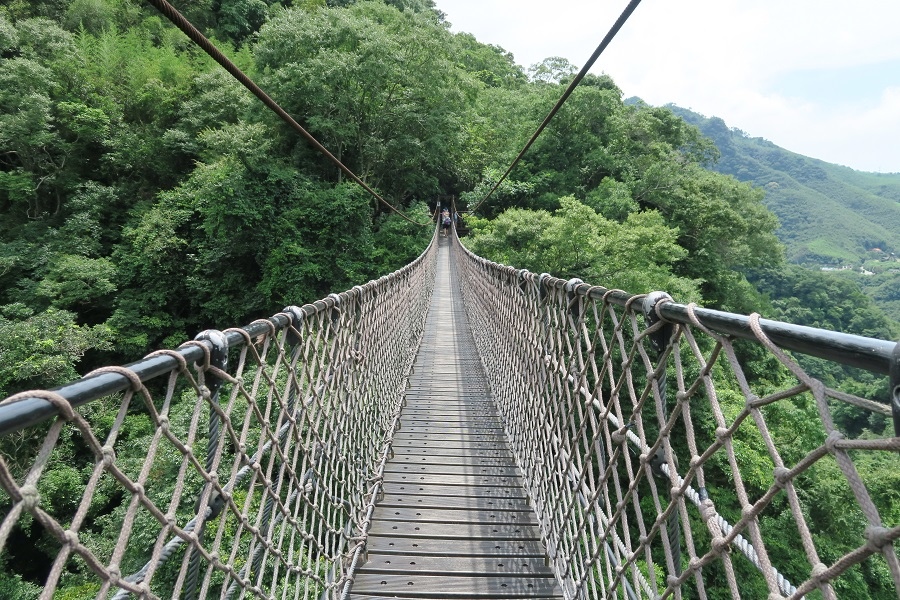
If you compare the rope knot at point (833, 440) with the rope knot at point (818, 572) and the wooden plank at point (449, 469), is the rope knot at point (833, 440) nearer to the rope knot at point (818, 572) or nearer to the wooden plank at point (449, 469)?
the rope knot at point (818, 572)

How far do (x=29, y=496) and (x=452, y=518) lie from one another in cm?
149

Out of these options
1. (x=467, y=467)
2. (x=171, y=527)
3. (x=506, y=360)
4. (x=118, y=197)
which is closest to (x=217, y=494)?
(x=171, y=527)

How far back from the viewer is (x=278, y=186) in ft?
35.2

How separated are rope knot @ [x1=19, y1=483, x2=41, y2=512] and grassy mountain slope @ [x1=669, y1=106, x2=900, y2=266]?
159 feet

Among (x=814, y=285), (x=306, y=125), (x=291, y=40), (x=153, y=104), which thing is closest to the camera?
(x=291, y=40)

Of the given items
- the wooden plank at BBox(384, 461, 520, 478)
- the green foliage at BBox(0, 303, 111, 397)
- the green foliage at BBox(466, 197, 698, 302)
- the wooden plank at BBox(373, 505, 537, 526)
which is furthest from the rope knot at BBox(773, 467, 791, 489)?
the green foliage at BBox(0, 303, 111, 397)

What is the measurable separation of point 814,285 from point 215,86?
23.6 metres

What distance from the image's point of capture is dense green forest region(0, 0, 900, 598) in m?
9.13

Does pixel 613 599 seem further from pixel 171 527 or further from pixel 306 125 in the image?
pixel 306 125

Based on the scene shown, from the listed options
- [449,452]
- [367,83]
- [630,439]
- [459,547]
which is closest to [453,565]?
[459,547]

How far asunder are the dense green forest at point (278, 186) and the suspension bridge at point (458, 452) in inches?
239

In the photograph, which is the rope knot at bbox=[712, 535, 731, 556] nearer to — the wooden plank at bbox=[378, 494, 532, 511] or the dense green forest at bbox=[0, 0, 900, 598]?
the wooden plank at bbox=[378, 494, 532, 511]

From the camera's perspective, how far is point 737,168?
56.3 m

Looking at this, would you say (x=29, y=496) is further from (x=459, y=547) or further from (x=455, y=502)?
(x=455, y=502)
